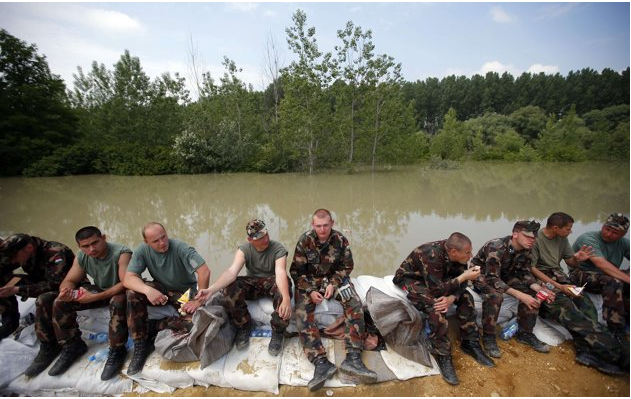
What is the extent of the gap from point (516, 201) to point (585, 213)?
5.75 feet

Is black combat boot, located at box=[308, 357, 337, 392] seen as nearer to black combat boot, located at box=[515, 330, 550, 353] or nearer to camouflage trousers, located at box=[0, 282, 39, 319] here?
black combat boot, located at box=[515, 330, 550, 353]

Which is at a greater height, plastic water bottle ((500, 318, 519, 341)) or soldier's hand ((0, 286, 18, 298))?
soldier's hand ((0, 286, 18, 298))

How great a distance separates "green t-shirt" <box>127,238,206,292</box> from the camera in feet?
8.41

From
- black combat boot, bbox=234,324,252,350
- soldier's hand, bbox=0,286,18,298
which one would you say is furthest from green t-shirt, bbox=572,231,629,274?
soldier's hand, bbox=0,286,18,298

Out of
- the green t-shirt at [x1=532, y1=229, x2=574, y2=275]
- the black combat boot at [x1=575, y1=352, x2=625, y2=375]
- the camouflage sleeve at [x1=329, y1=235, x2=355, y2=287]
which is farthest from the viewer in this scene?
the green t-shirt at [x1=532, y1=229, x2=574, y2=275]

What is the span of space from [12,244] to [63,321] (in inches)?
33.0

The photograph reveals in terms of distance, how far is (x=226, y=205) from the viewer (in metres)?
8.78

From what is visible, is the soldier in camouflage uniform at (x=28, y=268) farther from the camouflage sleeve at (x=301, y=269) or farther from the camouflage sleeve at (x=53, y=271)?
the camouflage sleeve at (x=301, y=269)

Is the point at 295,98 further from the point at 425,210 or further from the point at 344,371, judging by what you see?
the point at 344,371

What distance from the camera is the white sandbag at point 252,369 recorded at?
2.21 meters

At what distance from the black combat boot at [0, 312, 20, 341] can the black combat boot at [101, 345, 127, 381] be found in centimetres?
111

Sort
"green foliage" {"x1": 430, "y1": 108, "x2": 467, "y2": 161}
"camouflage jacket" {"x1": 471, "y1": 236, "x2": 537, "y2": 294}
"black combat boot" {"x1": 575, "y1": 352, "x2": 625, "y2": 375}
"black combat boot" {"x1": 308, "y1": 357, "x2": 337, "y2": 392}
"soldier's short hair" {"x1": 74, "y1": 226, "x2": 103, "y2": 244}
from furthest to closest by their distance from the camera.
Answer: "green foliage" {"x1": 430, "y1": 108, "x2": 467, "y2": 161} → "camouflage jacket" {"x1": 471, "y1": 236, "x2": 537, "y2": 294} → "soldier's short hair" {"x1": 74, "y1": 226, "x2": 103, "y2": 244} → "black combat boot" {"x1": 575, "y1": 352, "x2": 625, "y2": 375} → "black combat boot" {"x1": 308, "y1": 357, "x2": 337, "y2": 392}

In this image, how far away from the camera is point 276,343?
248 cm

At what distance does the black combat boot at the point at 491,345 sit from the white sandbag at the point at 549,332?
52 centimetres
